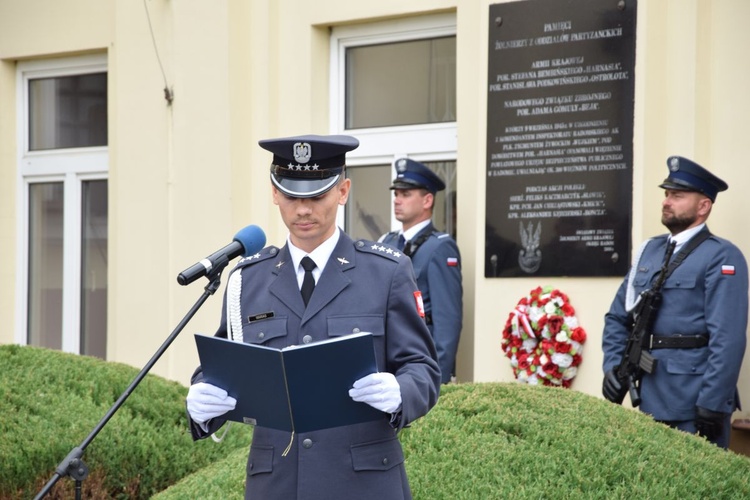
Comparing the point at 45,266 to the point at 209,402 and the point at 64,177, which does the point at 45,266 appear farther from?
the point at 209,402

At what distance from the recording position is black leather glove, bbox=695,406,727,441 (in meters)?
5.74

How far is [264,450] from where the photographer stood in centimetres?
307

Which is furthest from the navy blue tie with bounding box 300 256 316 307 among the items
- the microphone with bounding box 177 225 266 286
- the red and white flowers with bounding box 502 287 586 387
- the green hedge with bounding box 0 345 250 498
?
the red and white flowers with bounding box 502 287 586 387

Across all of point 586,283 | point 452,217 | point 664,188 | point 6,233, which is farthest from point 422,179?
point 6,233

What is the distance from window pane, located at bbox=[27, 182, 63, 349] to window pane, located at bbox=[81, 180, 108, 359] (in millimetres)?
279

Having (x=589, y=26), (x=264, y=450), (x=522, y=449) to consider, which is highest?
(x=589, y=26)

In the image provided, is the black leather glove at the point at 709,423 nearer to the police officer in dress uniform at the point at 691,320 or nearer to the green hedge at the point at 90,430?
the police officer in dress uniform at the point at 691,320

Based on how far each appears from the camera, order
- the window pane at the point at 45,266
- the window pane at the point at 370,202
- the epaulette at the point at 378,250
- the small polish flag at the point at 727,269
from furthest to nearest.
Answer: the window pane at the point at 45,266 → the window pane at the point at 370,202 → the small polish flag at the point at 727,269 → the epaulette at the point at 378,250

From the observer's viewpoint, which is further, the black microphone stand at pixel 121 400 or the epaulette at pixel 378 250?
the black microphone stand at pixel 121 400

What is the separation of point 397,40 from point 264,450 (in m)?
5.60

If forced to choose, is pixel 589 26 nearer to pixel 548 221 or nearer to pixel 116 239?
pixel 548 221

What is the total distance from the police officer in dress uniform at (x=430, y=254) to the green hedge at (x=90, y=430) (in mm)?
1482

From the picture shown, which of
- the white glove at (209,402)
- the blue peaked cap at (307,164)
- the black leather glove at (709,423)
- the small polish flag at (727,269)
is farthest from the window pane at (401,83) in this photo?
the white glove at (209,402)

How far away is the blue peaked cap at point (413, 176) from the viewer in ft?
24.3
